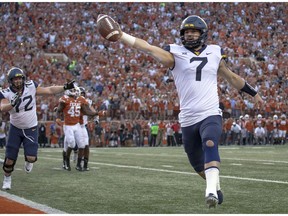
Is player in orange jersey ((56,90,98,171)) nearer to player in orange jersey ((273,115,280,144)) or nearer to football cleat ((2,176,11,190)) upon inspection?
football cleat ((2,176,11,190))

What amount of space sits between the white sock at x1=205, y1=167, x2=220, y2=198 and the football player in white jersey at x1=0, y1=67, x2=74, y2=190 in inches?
136

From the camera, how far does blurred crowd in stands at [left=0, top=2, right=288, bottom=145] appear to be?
94.0 ft

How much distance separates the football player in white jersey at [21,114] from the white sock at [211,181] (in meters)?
3.44

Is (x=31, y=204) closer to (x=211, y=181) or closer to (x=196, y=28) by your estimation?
(x=211, y=181)

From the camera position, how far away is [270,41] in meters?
34.8

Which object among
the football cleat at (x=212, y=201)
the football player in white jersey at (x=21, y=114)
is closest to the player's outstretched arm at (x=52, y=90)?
the football player in white jersey at (x=21, y=114)

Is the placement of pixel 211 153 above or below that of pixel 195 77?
below

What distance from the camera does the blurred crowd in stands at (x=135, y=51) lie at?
28641 mm

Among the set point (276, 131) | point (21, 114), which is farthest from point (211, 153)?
point (276, 131)

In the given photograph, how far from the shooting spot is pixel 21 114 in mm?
9844

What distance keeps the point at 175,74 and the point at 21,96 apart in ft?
11.2

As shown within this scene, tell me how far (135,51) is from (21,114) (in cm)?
2246

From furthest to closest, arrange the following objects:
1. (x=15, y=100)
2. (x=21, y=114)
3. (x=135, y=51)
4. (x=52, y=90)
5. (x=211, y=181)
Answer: (x=135, y=51) → (x=21, y=114) → (x=52, y=90) → (x=15, y=100) → (x=211, y=181)

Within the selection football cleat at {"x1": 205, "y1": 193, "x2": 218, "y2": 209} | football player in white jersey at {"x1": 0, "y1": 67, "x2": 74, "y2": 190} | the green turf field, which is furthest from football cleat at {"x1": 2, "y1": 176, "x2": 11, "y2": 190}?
football cleat at {"x1": 205, "y1": 193, "x2": 218, "y2": 209}
